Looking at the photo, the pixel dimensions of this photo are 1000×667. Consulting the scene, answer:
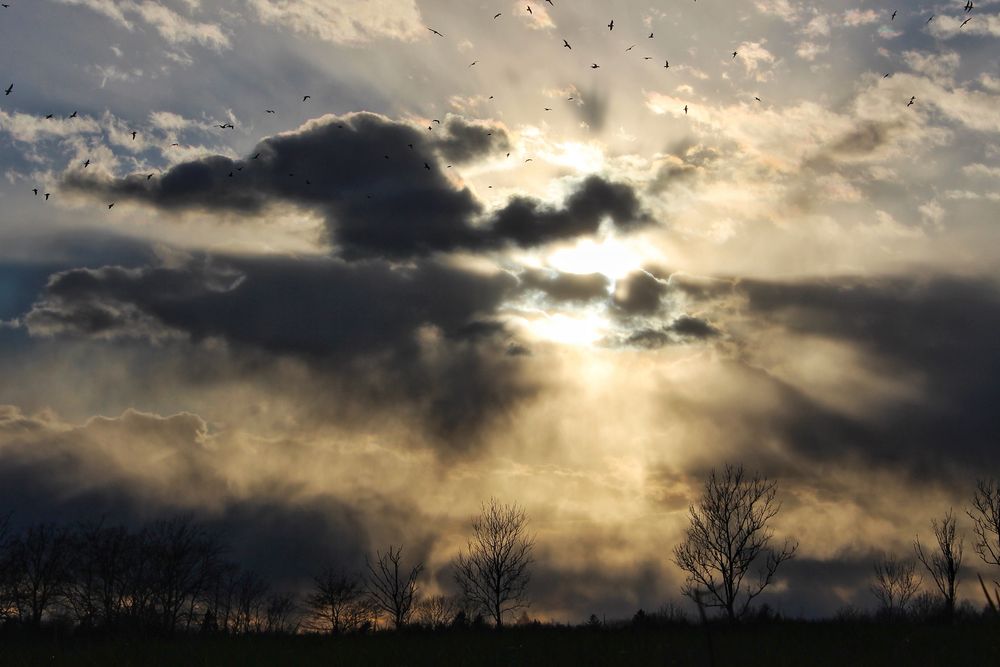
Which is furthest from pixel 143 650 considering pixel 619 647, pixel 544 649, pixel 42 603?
pixel 42 603

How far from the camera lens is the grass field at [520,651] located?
1552 centimetres

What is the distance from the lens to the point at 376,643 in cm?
1953

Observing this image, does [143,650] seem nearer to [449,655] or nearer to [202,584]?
[449,655]

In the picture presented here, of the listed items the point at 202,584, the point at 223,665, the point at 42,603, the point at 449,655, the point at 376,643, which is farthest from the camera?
Result: the point at 202,584

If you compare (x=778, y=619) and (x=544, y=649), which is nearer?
(x=544, y=649)

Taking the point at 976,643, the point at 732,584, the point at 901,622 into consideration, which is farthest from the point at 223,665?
the point at 732,584

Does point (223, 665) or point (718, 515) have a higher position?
point (718, 515)

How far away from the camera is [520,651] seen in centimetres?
1670

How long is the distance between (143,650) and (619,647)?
11016 millimetres

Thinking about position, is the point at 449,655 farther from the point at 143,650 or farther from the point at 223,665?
the point at 143,650

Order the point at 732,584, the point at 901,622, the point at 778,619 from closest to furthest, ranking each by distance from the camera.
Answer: the point at 901,622 < the point at 778,619 < the point at 732,584

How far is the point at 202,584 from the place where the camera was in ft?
273

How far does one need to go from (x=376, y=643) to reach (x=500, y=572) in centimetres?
6280

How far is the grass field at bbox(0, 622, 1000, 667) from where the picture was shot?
1552cm
